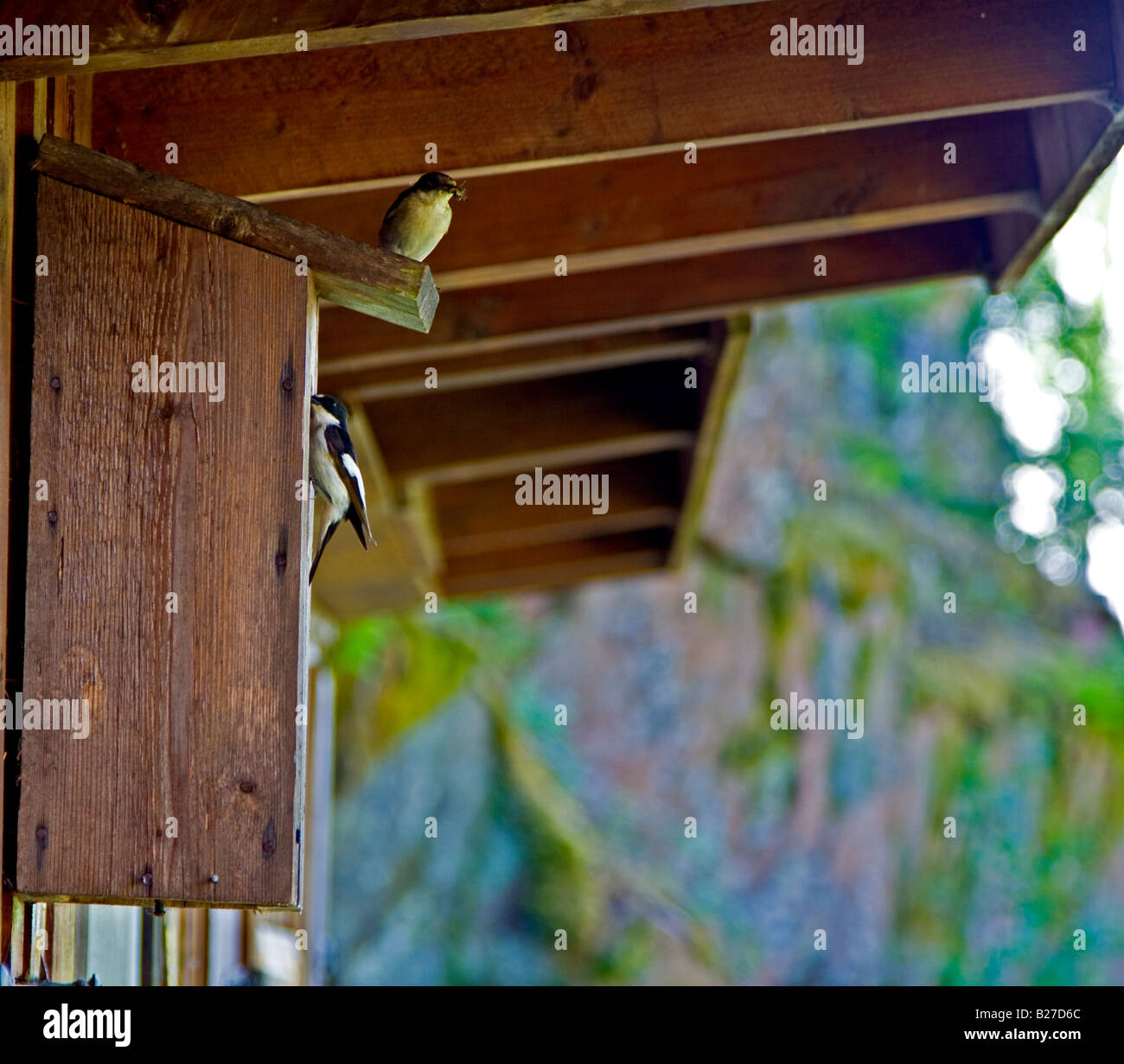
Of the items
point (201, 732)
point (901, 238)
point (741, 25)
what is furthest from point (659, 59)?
point (201, 732)

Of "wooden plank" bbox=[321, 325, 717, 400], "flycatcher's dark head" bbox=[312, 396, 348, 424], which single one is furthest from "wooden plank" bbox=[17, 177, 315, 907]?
"wooden plank" bbox=[321, 325, 717, 400]

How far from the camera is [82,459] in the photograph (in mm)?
2602

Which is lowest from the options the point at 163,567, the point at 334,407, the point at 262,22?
the point at 163,567

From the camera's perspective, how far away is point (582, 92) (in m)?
3.32

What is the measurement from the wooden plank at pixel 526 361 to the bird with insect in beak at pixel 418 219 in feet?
3.82

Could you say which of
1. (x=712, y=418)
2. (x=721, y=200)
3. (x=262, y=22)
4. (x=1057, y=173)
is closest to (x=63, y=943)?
(x=262, y=22)

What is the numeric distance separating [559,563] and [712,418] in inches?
87.6

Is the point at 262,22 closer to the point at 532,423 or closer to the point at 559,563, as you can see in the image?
the point at 532,423

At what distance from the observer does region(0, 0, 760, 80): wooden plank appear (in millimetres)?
2461

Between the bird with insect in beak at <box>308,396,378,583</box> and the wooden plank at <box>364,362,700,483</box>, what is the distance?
1.99m

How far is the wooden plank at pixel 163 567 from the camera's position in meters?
2.46

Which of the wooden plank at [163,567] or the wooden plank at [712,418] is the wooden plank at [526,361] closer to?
the wooden plank at [712,418]

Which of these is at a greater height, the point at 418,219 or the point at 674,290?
the point at 674,290
